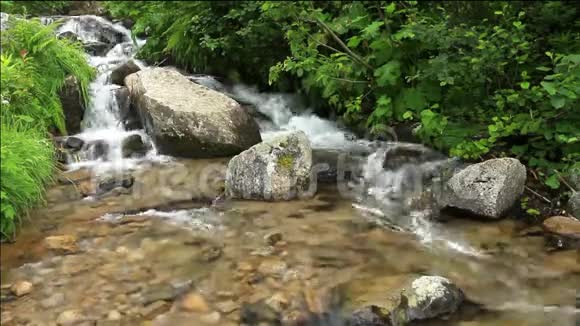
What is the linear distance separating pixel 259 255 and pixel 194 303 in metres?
0.78

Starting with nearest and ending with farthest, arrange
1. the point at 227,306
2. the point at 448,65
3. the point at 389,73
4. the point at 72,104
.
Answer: the point at 227,306 < the point at 448,65 < the point at 389,73 < the point at 72,104

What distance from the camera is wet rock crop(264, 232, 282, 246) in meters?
4.42

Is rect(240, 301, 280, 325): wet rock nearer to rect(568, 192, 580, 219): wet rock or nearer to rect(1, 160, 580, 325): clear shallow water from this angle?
rect(1, 160, 580, 325): clear shallow water

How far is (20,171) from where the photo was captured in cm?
427

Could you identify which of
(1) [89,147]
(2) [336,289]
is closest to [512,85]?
(2) [336,289]

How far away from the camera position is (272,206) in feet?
16.7

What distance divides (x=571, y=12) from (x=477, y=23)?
111 centimetres

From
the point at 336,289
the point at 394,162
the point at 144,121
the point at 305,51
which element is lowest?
the point at 336,289

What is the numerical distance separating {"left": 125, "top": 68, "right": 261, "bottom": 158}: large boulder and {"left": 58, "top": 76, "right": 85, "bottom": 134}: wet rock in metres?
0.82

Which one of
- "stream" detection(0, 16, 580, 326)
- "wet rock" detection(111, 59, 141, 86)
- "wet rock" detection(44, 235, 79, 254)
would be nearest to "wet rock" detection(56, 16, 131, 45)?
"wet rock" detection(111, 59, 141, 86)

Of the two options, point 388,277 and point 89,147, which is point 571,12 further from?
point 89,147

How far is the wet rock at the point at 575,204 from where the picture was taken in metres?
4.64

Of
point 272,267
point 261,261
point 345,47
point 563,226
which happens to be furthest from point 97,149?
point 563,226

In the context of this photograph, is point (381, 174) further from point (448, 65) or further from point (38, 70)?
point (38, 70)
